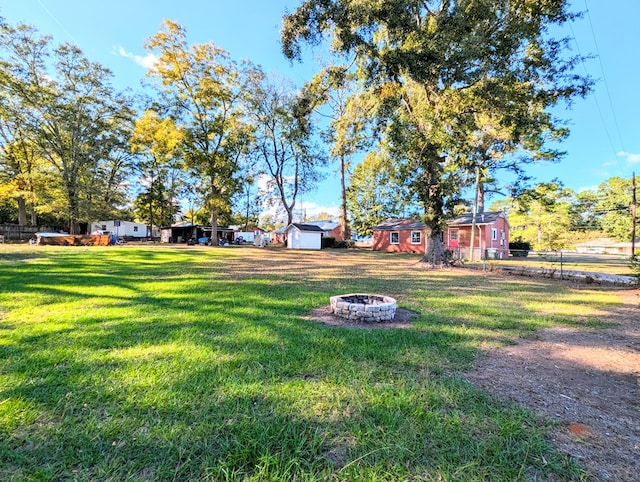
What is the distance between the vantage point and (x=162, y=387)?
8.36 ft

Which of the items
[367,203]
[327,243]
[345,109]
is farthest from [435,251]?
[367,203]

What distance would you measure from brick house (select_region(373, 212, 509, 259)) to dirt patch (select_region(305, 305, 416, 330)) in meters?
14.7

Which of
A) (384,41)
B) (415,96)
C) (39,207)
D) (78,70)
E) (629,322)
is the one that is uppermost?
(78,70)

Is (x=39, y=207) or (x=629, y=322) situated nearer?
(x=629, y=322)

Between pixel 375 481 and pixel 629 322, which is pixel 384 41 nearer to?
pixel 629 322

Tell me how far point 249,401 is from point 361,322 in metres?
2.76

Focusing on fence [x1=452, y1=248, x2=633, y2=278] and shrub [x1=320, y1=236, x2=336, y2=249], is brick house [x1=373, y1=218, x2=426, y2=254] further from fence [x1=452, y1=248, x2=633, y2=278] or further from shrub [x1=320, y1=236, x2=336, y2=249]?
fence [x1=452, y1=248, x2=633, y2=278]

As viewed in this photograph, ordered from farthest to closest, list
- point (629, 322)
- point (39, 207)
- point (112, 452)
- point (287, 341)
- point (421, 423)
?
point (39, 207), point (629, 322), point (287, 341), point (421, 423), point (112, 452)

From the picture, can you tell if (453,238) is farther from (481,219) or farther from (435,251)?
(435,251)

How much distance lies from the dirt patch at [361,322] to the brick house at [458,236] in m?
14.7

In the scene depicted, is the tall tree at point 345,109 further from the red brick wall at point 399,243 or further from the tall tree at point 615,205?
the tall tree at point 615,205

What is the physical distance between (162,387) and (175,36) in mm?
26741

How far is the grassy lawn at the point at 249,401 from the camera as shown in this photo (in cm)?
174

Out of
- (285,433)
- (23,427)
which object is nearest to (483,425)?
(285,433)
